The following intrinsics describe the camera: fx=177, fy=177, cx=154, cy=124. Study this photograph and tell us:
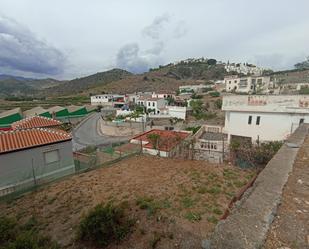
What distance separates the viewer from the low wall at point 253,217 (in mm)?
1870

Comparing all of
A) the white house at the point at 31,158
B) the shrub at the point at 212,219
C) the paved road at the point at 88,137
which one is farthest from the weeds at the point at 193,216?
the paved road at the point at 88,137

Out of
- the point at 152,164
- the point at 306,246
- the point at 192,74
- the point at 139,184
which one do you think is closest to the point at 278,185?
the point at 306,246

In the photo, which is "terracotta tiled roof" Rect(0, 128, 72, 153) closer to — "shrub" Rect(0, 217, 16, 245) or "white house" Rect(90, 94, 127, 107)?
"shrub" Rect(0, 217, 16, 245)

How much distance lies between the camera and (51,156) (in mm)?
11844

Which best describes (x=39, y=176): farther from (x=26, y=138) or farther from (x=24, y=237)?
(x=24, y=237)

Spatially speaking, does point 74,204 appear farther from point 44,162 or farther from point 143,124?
point 143,124

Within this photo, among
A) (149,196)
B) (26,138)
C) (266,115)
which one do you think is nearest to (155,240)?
(149,196)

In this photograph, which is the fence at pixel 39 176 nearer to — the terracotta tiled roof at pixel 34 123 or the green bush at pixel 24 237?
the green bush at pixel 24 237

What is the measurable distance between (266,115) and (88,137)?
2661 centimetres

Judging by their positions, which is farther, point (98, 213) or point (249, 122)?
point (249, 122)

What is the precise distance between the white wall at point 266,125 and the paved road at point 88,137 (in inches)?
699

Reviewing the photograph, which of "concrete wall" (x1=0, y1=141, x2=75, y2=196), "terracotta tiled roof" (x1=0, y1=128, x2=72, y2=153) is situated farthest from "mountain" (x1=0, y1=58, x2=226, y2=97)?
"concrete wall" (x1=0, y1=141, x2=75, y2=196)

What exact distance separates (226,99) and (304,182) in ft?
53.7

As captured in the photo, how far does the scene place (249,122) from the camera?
662 inches
